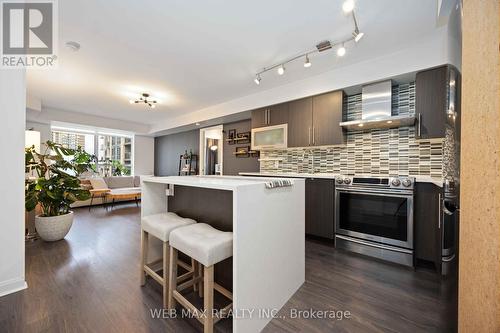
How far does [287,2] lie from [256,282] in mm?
2204

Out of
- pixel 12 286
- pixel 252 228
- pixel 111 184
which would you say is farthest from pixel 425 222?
pixel 111 184

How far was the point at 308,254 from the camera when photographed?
2.48 meters

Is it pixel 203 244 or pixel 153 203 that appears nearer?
pixel 203 244

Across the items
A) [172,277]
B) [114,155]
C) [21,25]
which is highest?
[21,25]

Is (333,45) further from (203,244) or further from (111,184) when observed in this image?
(111,184)

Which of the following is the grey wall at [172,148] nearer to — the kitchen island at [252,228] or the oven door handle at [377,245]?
the kitchen island at [252,228]

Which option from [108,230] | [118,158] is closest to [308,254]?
[108,230]

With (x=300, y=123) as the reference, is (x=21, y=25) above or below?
above

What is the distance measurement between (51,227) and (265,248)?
10.5 ft

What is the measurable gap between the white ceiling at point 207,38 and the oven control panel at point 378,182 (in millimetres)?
1532

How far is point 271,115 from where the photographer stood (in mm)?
3541

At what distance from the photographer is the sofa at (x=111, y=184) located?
5.18 metres

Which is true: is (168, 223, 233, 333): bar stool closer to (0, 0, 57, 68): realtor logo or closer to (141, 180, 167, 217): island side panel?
(141, 180, 167, 217): island side panel

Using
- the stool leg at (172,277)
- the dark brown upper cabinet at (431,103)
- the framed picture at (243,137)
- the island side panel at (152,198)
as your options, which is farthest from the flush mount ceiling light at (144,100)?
the dark brown upper cabinet at (431,103)
